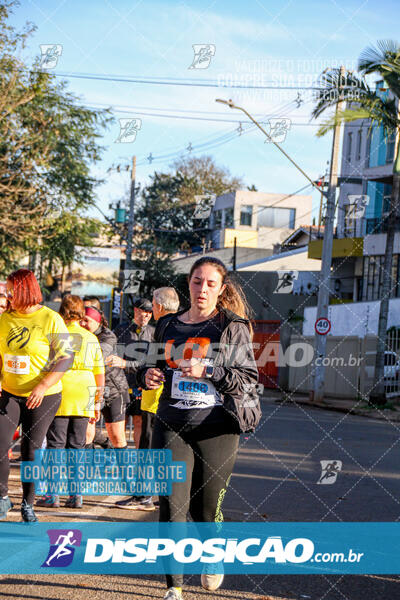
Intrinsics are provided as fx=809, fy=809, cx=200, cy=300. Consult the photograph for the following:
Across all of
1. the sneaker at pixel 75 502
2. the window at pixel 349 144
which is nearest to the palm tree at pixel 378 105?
the sneaker at pixel 75 502

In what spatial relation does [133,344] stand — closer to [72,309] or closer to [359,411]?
[72,309]

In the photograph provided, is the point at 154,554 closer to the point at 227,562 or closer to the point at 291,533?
the point at 227,562

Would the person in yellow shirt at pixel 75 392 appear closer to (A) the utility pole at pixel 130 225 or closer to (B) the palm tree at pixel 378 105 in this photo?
(B) the palm tree at pixel 378 105

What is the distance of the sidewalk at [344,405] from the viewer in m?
19.7

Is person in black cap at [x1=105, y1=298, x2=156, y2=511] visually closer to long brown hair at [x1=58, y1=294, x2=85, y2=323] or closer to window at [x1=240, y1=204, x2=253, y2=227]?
long brown hair at [x1=58, y1=294, x2=85, y2=323]

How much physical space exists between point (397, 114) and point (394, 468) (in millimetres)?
13516

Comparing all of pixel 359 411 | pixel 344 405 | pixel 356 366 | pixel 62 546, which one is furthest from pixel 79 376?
pixel 356 366

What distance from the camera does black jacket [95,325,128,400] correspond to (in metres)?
8.16

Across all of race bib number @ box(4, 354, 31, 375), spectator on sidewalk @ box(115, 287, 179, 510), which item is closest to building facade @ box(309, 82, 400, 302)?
spectator on sidewalk @ box(115, 287, 179, 510)

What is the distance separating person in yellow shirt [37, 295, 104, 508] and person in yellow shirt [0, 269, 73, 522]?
24.4 inches

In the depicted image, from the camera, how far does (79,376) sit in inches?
287

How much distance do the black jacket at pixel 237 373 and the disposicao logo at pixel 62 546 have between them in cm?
153

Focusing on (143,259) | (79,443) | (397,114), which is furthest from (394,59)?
(143,259)

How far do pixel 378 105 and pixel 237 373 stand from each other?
18212mm
